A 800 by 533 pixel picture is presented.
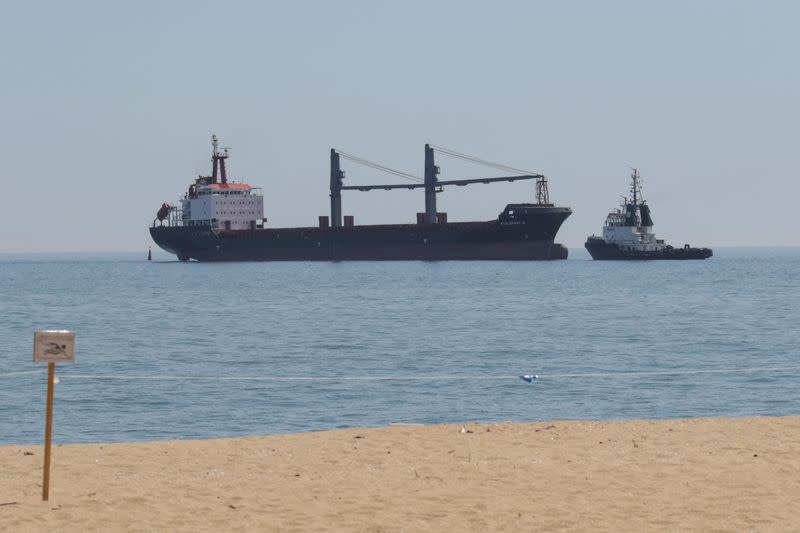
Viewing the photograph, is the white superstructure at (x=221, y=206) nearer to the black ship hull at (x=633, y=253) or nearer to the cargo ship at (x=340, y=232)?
the cargo ship at (x=340, y=232)

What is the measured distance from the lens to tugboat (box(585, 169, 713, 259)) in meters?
119

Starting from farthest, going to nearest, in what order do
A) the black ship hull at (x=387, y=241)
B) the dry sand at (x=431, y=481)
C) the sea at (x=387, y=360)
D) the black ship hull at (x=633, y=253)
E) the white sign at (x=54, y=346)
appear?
1. the black ship hull at (x=633, y=253)
2. the black ship hull at (x=387, y=241)
3. the sea at (x=387, y=360)
4. the white sign at (x=54, y=346)
5. the dry sand at (x=431, y=481)

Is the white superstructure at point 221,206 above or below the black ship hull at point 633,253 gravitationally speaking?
above

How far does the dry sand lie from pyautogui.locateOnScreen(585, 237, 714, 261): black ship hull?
112088 millimetres

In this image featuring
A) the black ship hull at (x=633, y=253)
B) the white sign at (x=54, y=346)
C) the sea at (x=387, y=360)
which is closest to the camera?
the white sign at (x=54, y=346)

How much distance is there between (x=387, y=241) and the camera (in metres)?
120

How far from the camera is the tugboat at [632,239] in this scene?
119 meters

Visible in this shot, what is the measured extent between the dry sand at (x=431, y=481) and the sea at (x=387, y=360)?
8.89 feet

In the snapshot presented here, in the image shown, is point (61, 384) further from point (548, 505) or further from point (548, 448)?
point (548, 505)

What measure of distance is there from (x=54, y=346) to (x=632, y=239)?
118 meters

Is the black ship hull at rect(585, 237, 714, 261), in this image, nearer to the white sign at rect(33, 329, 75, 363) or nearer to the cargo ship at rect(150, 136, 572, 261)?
the cargo ship at rect(150, 136, 572, 261)

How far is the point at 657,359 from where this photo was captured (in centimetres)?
3062

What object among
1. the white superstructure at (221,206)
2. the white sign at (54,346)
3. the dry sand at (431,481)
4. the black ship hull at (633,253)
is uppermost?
the white superstructure at (221,206)

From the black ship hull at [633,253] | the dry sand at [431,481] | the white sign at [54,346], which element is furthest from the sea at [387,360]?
the black ship hull at [633,253]
